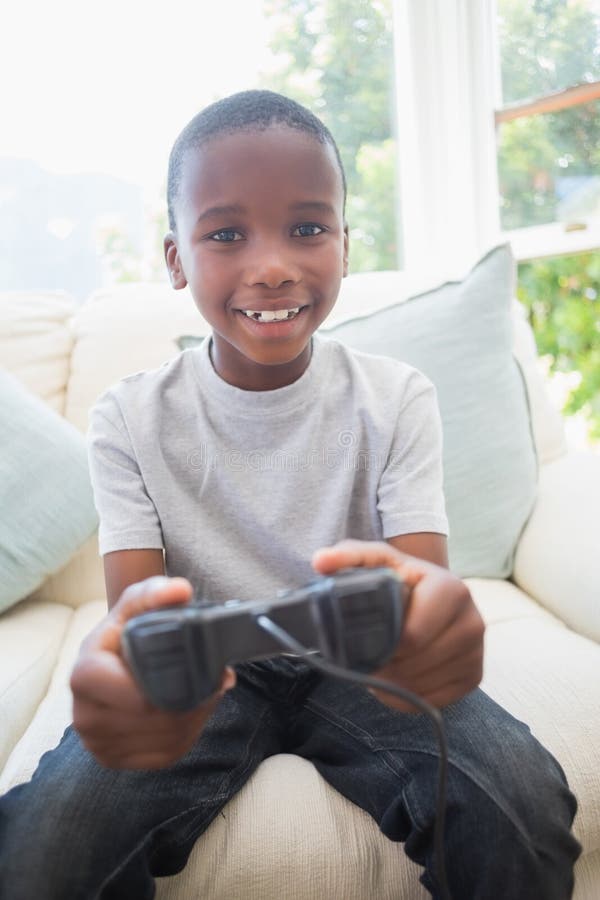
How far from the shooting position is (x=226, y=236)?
34.1 inches

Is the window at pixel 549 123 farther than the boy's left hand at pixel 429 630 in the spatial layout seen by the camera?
Yes

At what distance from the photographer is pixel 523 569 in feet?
4.21

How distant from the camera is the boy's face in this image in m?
0.84

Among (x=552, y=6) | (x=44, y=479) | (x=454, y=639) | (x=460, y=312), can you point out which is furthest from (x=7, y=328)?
(x=552, y=6)

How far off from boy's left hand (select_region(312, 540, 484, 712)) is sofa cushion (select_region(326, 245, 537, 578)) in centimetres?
60

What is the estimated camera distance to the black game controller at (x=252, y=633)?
547 millimetres

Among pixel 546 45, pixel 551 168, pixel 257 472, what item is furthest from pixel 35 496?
pixel 546 45

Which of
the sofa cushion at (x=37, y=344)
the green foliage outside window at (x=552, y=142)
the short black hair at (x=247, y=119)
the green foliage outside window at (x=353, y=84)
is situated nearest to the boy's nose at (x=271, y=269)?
the short black hair at (x=247, y=119)

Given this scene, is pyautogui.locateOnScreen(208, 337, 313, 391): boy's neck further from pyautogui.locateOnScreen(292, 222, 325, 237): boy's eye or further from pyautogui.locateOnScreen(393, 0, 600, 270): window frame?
pyautogui.locateOnScreen(393, 0, 600, 270): window frame

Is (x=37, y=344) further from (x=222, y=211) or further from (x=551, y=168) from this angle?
(x=551, y=168)

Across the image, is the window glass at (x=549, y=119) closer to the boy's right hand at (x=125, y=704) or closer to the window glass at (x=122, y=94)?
the window glass at (x=122, y=94)

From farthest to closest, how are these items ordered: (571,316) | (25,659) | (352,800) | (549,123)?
(571,316) < (549,123) < (25,659) < (352,800)

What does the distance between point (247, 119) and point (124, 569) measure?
19.6 inches

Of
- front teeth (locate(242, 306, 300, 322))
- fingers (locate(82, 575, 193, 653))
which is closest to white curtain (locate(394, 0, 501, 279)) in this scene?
front teeth (locate(242, 306, 300, 322))
